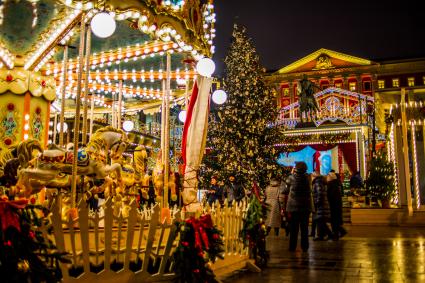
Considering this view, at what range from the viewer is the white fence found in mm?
4477

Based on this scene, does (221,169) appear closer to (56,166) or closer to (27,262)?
(56,166)

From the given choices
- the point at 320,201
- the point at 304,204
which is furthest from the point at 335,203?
the point at 304,204

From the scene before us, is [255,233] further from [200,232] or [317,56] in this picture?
[317,56]

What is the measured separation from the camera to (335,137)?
1184 inches

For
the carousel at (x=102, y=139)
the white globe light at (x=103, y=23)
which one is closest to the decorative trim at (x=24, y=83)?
the carousel at (x=102, y=139)

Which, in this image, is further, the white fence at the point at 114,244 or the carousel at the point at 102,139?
the carousel at the point at 102,139

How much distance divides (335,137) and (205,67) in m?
23.8

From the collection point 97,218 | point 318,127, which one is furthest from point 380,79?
point 97,218

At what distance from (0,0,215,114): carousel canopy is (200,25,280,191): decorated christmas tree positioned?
6.44 m

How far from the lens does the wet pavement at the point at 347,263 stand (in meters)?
5.92

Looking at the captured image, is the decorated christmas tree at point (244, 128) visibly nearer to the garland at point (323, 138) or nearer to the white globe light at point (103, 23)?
the garland at point (323, 138)

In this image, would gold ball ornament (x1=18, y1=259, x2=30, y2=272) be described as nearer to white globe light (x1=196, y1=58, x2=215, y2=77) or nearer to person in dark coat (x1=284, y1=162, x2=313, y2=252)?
white globe light (x1=196, y1=58, x2=215, y2=77)

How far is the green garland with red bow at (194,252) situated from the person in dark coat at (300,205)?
4.37 meters

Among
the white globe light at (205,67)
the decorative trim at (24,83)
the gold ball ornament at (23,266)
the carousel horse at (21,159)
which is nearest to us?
the gold ball ornament at (23,266)
